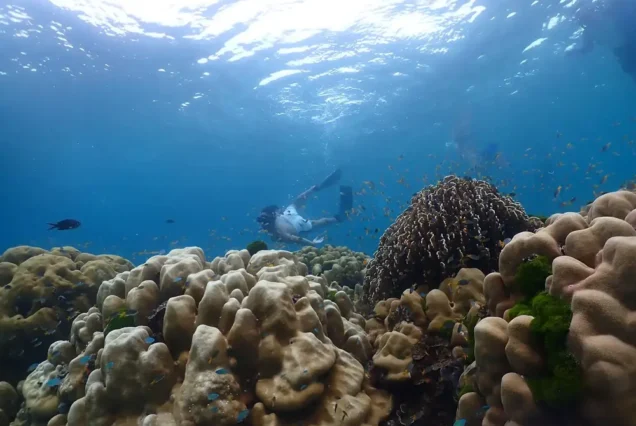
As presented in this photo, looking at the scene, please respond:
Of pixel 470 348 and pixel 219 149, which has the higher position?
pixel 219 149

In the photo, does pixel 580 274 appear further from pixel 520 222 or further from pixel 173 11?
pixel 173 11

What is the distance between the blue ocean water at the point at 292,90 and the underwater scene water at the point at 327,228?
29 cm

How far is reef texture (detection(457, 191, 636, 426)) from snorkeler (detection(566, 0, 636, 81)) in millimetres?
28692

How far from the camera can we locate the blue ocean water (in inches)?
910

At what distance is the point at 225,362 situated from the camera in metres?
3.53

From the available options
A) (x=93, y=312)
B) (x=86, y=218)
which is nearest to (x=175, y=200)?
(x=86, y=218)

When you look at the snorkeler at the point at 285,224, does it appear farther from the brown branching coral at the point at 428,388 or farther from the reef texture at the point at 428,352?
the brown branching coral at the point at 428,388

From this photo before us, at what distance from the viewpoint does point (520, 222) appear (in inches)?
233

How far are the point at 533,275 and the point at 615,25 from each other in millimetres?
31606

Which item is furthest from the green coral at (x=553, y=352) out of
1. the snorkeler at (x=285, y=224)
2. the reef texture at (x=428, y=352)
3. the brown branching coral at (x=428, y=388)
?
the snorkeler at (x=285, y=224)

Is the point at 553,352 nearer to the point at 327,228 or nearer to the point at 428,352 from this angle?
the point at 428,352

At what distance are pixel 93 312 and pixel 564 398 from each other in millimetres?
5848

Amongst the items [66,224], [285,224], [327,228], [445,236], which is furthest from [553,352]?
[327,228]

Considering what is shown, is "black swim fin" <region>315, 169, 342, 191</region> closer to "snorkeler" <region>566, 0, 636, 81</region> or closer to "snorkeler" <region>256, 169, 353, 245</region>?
"snorkeler" <region>256, 169, 353, 245</region>
